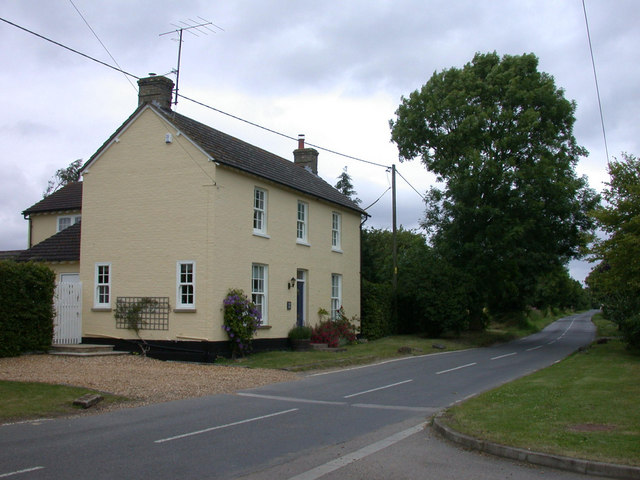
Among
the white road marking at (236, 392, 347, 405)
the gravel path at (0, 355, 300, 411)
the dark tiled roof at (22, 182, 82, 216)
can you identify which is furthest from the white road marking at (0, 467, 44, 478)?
the dark tiled roof at (22, 182, 82, 216)

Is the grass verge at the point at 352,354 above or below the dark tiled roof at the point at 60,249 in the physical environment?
→ below

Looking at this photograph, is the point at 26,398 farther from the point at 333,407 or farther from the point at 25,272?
the point at 25,272

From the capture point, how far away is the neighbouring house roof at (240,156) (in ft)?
69.6

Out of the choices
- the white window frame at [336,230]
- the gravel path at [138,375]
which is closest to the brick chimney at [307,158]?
the white window frame at [336,230]

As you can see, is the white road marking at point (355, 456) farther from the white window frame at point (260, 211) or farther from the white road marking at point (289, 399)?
the white window frame at point (260, 211)

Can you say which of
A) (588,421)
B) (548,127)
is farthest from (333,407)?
(548,127)

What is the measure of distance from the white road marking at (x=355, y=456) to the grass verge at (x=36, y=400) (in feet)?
19.7

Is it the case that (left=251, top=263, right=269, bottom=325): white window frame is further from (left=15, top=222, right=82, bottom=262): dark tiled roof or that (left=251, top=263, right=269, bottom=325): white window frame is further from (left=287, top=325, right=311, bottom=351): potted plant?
(left=15, top=222, right=82, bottom=262): dark tiled roof

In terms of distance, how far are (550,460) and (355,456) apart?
7.98 feet

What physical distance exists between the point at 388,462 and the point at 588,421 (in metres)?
3.80

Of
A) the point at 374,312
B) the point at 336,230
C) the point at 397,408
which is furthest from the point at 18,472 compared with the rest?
the point at 374,312

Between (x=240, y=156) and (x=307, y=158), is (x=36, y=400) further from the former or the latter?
(x=307, y=158)

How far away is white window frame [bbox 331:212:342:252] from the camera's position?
29.0 metres

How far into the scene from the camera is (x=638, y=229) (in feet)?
57.5
